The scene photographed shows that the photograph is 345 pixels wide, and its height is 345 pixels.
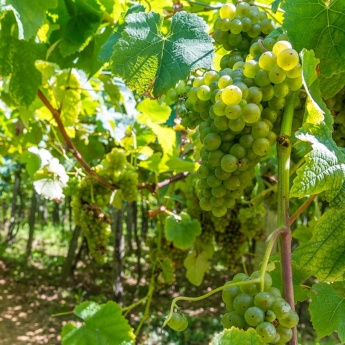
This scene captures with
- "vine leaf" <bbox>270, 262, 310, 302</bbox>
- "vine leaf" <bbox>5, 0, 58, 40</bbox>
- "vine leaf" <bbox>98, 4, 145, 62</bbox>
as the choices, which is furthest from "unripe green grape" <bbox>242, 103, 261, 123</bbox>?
"vine leaf" <bbox>5, 0, 58, 40</bbox>

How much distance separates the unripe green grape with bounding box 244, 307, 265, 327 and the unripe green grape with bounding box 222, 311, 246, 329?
0.09 ft

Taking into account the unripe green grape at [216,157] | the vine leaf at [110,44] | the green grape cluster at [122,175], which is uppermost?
the unripe green grape at [216,157]

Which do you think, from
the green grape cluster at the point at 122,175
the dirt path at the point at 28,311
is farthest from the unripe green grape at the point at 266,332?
the dirt path at the point at 28,311

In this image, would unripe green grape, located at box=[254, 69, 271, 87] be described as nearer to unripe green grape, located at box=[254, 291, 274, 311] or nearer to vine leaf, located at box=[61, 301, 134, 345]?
unripe green grape, located at box=[254, 291, 274, 311]

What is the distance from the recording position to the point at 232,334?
0.58 meters

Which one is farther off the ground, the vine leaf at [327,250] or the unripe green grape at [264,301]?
the unripe green grape at [264,301]

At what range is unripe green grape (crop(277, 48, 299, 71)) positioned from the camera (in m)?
0.67

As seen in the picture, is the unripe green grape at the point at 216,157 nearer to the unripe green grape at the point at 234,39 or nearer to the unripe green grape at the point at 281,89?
the unripe green grape at the point at 281,89

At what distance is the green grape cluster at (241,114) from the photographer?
2.25ft

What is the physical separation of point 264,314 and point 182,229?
1.61 m

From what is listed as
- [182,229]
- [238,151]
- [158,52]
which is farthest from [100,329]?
[238,151]

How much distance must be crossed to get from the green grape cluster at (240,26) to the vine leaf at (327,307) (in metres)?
0.55

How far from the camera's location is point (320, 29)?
0.82 meters

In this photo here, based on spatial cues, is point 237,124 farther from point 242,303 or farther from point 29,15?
point 29,15
